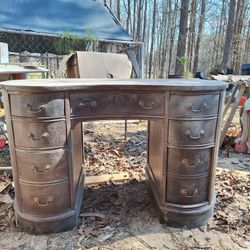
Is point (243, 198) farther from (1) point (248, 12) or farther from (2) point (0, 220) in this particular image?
(1) point (248, 12)

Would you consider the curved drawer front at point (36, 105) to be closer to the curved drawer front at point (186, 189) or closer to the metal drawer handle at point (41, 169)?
the metal drawer handle at point (41, 169)

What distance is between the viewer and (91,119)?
155cm

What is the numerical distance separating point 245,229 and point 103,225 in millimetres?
985

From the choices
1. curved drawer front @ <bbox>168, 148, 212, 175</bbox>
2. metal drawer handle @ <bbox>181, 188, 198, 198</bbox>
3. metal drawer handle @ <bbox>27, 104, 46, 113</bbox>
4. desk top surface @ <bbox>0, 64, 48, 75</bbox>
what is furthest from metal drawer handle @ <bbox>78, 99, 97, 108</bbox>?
desk top surface @ <bbox>0, 64, 48, 75</bbox>

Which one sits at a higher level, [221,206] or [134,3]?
[134,3]

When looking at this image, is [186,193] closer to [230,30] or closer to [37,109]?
[37,109]

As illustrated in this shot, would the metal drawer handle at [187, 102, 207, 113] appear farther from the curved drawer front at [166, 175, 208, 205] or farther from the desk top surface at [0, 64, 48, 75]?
the desk top surface at [0, 64, 48, 75]

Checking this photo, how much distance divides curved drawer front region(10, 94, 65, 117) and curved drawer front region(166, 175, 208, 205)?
2.88 feet

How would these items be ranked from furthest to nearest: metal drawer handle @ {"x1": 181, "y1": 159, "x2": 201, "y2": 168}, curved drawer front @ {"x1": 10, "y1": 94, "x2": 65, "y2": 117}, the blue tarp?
the blue tarp, metal drawer handle @ {"x1": 181, "y1": 159, "x2": 201, "y2": 168}, curved drawer front @ {"x1": 10, "y1": 94, "x2": 65, "y2": 117}

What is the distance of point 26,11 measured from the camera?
225 inches

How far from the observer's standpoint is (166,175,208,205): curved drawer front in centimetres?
164

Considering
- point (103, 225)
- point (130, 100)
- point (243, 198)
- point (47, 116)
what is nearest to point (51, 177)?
point (47, 116)

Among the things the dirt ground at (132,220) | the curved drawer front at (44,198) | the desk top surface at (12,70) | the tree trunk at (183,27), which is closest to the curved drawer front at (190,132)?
the dirt ground at (132,220)

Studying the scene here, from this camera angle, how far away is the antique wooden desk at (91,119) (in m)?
1.43
